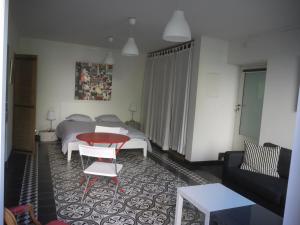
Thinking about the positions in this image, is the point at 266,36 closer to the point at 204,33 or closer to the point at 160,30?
the point at 204,33

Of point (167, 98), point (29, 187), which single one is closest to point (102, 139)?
point (29, 187)

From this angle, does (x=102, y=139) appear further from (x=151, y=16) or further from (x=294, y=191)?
(x=294, y=191)

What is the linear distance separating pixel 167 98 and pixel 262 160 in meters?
2.86

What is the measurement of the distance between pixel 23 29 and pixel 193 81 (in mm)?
3542

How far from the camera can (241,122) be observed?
A: 16.1ft

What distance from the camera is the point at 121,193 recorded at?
3283mm

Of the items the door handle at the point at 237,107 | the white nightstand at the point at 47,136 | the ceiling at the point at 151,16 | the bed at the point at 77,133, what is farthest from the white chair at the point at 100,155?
the white nightstand at the point at 47,136

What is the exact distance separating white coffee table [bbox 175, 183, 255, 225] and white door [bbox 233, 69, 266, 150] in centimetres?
241

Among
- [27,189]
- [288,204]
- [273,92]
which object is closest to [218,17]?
[273,92]

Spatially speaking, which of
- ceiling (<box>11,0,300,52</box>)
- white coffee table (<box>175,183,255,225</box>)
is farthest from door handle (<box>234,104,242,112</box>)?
white coffee table (<box>175,183,255,225</box>)

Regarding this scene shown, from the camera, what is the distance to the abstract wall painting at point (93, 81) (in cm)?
638

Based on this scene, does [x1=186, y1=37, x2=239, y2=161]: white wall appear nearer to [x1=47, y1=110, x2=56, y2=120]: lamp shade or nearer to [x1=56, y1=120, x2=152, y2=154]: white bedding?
[x1=56, y1=120, x2=152, y2=154]: white bedding

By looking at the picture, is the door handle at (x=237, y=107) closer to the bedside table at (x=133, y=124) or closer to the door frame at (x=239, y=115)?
the door frame at (x=239, y=115)

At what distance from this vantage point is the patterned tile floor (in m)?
2.68
